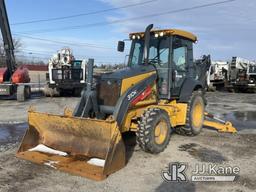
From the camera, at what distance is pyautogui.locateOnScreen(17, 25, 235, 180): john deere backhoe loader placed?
20.5ft

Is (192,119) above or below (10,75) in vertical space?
below

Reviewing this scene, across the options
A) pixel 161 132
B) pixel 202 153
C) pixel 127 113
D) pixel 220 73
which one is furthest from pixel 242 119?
pixel 220 73

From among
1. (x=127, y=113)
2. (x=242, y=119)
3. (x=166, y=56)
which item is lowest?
Result: (x=242, y=119)

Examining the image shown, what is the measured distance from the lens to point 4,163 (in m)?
6.74

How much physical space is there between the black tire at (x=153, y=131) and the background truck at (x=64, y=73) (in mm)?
12763

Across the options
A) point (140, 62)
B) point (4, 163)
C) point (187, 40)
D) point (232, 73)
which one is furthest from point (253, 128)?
point (232, 73)

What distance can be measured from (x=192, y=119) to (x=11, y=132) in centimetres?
482

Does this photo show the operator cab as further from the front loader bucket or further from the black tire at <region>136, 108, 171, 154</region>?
the front loader bucket

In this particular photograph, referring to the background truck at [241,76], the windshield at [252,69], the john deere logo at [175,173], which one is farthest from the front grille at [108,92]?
the windshield at [252,69]

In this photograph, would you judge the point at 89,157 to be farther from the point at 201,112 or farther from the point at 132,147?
the point at 201,112

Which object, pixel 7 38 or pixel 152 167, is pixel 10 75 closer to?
pixel 7 38

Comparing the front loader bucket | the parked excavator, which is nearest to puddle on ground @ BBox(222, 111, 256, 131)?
the front loader bucket

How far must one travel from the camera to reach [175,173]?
6.22 meters

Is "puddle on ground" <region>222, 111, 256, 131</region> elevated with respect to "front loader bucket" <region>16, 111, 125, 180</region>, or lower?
lower
